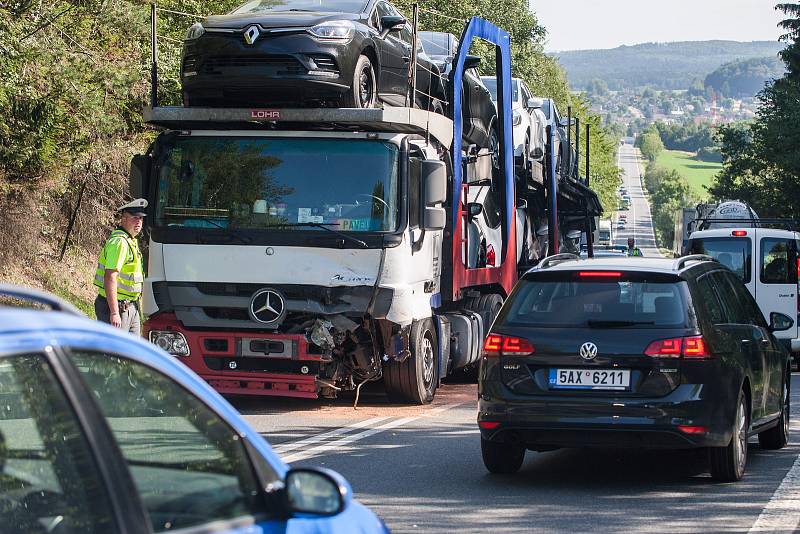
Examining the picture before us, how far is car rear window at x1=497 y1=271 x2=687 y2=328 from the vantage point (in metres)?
8.86

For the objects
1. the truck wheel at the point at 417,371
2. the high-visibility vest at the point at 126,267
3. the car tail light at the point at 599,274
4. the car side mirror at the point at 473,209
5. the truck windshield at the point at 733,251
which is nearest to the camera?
the car tail light at the point at 599,274

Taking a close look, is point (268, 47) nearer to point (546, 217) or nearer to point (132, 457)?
point (546, 217)

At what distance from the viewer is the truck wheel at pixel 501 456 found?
940 centimetres

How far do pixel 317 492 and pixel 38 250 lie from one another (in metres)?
24.3

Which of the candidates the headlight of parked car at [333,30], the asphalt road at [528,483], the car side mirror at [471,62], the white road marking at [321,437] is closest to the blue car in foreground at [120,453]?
the asphalt road at [528,483]

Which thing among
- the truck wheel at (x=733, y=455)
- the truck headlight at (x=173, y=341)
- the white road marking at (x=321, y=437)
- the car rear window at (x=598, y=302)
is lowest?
the white road marking at (x=321, y=437)

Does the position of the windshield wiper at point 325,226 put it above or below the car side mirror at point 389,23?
below

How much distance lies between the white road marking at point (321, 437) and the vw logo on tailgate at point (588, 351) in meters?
2.75

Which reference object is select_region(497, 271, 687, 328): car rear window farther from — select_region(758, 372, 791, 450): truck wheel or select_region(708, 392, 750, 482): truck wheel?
select_region(758, 372, 791, 450): truck wheel

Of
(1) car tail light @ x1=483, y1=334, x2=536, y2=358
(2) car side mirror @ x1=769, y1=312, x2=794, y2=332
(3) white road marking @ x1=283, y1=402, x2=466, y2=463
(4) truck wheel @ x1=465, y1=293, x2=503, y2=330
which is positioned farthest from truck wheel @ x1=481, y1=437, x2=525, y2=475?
(4) truck wheel @ x1=465, y1=293, x2=503, y2=330

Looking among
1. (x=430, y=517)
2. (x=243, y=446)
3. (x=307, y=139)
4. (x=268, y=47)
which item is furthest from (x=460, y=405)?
(x=243, y=446)

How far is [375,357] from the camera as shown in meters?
13.4

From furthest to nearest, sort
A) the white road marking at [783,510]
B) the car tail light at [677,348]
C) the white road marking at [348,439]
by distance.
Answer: the white road marking at [348,439] < the car tail light at [677,348] < the white road marking at [783,510]

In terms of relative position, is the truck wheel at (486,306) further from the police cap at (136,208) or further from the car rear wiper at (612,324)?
the car rear wiper at (612,324)
